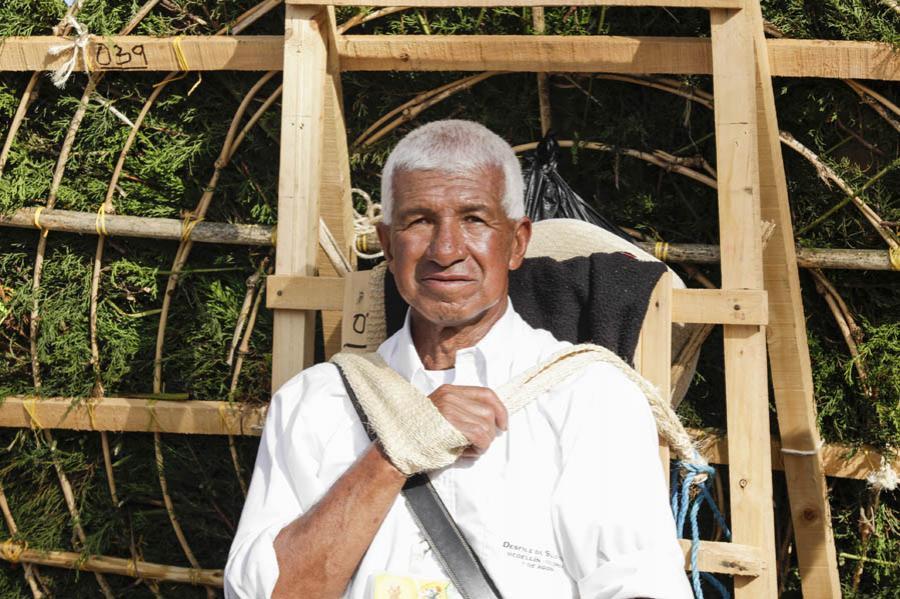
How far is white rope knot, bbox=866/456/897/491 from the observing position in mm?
2631

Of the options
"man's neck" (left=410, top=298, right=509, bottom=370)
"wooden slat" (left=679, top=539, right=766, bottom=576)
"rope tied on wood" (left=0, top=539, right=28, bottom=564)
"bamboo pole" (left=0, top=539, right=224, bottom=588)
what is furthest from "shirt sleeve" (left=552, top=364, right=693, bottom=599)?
"rope tied on wood" (left=0, top=539, right=28, bottom=564)

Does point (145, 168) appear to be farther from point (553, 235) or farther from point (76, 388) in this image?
point (553, 235)

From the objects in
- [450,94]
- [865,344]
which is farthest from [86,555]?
[865,344]

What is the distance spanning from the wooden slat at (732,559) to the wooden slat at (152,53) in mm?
1798

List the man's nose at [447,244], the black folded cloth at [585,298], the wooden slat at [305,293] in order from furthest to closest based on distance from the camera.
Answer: the wooden slat at [305,293], the black folded cloth at [585,298], the man's nose at [447,244]

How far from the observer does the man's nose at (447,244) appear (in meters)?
1.93

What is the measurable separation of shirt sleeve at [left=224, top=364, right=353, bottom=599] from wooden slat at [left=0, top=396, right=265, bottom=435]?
1.01 metres

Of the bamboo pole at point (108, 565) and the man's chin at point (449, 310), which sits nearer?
the man's chin at point (449, 310)

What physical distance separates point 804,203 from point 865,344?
43 cm

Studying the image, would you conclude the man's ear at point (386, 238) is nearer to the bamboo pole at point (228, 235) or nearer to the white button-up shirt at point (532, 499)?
the white button-up shirt at point (532, 499)

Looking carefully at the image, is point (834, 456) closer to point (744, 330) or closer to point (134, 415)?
point (744, 330)

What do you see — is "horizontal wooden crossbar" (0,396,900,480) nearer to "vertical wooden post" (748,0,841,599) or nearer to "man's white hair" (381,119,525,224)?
"man's white hair" (381,119,525,224)

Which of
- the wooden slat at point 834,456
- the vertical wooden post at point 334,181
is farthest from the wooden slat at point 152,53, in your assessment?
the wooden slat at point 834,456

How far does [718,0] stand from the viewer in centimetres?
229
